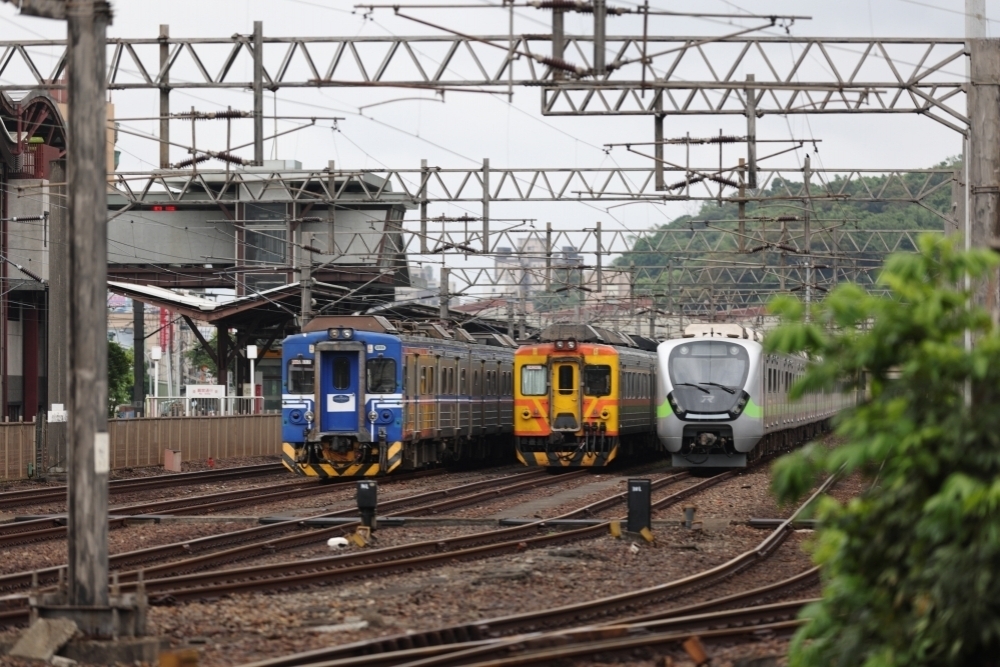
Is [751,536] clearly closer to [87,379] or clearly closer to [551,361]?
[87,379]

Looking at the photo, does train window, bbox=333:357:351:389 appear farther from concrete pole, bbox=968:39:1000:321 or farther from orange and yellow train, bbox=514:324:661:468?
concrete pole, bbox=968:39:1000:321

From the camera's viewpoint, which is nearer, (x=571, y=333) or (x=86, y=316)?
(x=86, y=316)

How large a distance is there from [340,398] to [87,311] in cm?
1681

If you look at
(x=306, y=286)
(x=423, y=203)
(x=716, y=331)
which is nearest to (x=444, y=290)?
(x=306, y=286)

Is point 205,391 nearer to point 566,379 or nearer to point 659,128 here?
point 566,379

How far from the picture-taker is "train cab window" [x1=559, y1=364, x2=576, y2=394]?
3203 cm

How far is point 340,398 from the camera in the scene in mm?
27953

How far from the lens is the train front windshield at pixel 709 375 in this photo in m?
29.9

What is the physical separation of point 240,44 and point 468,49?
11.0ft

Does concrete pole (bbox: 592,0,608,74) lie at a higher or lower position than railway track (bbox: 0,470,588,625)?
higher

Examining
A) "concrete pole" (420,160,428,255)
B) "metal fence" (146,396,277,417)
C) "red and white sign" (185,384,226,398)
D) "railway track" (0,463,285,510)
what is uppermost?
"concrete pole" (420,160,428,255)

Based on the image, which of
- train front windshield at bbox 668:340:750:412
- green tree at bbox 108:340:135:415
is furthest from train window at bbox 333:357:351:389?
green tree at bbox 108:340:135:415

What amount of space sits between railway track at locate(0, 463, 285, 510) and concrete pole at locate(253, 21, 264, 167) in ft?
24.5

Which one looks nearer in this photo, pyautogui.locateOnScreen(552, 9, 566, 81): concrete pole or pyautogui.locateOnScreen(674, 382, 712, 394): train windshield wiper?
pyautogui.locateOnScreen(552, 9, 566, 81): concrete pole
